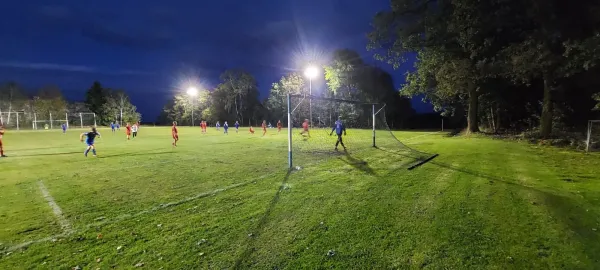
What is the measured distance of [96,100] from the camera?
83.6 metres

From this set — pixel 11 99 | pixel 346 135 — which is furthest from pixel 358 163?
pixel 11 99

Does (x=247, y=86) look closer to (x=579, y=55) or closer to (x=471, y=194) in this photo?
(x=579, y=55)

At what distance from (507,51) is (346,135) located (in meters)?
11.7

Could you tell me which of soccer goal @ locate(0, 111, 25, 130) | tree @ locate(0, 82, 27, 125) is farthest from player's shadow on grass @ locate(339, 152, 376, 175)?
tree @ locate(0, 82, 27, 125)

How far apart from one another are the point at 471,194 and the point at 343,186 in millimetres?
3381

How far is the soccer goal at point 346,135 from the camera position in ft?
53.8

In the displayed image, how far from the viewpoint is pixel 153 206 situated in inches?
299

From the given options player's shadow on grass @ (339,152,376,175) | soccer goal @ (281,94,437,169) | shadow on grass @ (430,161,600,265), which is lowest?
shadow on grass @ (430,161,600,265)

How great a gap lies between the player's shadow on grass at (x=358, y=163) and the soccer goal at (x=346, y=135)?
67 cm

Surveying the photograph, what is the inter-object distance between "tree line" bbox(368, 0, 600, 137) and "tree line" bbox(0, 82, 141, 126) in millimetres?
69891

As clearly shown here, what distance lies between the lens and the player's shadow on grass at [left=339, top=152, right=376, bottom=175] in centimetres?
1172

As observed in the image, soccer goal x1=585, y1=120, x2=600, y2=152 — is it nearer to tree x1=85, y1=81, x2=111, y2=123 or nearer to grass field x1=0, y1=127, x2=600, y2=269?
grass field x1=0, y1=127, x2=600, y2=269

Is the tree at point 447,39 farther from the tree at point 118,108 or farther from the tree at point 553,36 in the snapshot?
the tree at point 118,108

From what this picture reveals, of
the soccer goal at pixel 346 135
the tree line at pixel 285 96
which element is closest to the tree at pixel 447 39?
the soccer goal at pixel 346 135
